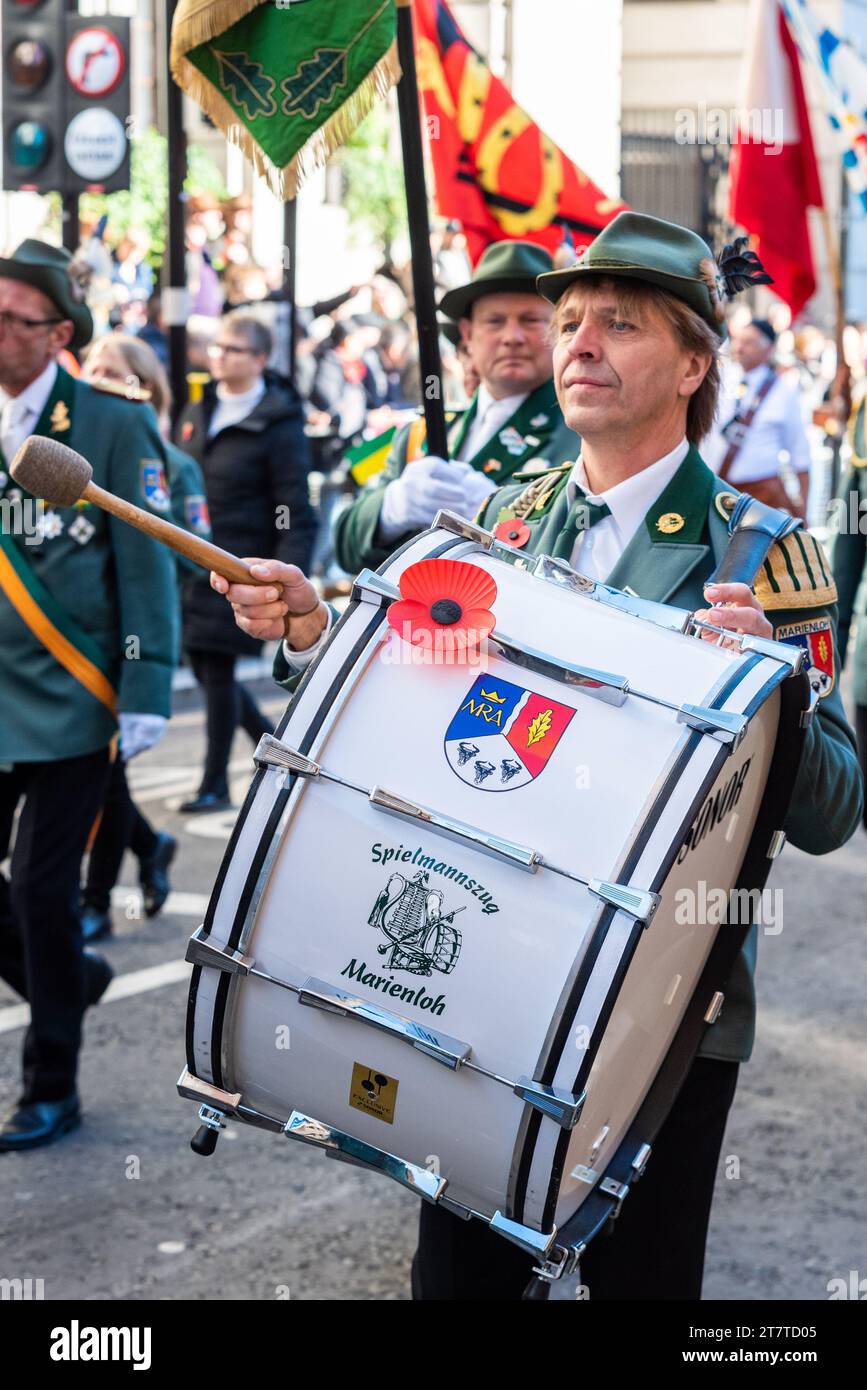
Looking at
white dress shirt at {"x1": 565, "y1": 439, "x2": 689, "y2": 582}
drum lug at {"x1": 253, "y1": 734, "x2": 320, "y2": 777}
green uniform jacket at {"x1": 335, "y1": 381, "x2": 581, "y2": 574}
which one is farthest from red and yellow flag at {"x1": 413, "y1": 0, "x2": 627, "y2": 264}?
drum lug at {"x1": 253, "y1": 734, "x2": 320, "y2": 777}

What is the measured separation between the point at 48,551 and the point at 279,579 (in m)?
2.16

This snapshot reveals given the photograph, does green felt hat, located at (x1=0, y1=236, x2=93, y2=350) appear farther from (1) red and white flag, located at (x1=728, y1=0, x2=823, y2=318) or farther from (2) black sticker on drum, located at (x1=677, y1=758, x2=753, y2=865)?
(1) red and white flag, located at (x1=728, y1=0, x2=823, y2=318)

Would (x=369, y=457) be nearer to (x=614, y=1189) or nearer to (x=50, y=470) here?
(x=50, y=470)

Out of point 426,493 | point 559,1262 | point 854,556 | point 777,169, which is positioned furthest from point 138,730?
point 777,169

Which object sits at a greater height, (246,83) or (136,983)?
(246,83)

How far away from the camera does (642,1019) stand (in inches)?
96.7

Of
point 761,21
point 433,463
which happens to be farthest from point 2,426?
point 761,21

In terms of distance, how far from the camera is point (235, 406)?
8188 millimetres

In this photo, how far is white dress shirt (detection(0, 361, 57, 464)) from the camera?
4.64 metres

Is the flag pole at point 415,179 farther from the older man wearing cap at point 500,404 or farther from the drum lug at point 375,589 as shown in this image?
the drum lug at point 375,589

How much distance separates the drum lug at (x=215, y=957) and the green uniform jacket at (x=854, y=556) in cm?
367

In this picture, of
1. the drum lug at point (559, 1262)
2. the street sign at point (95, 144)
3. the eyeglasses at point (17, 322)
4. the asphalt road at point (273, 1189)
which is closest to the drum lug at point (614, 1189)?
the drum lug at point (559, 1262)

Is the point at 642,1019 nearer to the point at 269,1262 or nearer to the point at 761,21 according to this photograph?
the point at 269,1262

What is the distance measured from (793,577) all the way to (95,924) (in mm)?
3911
